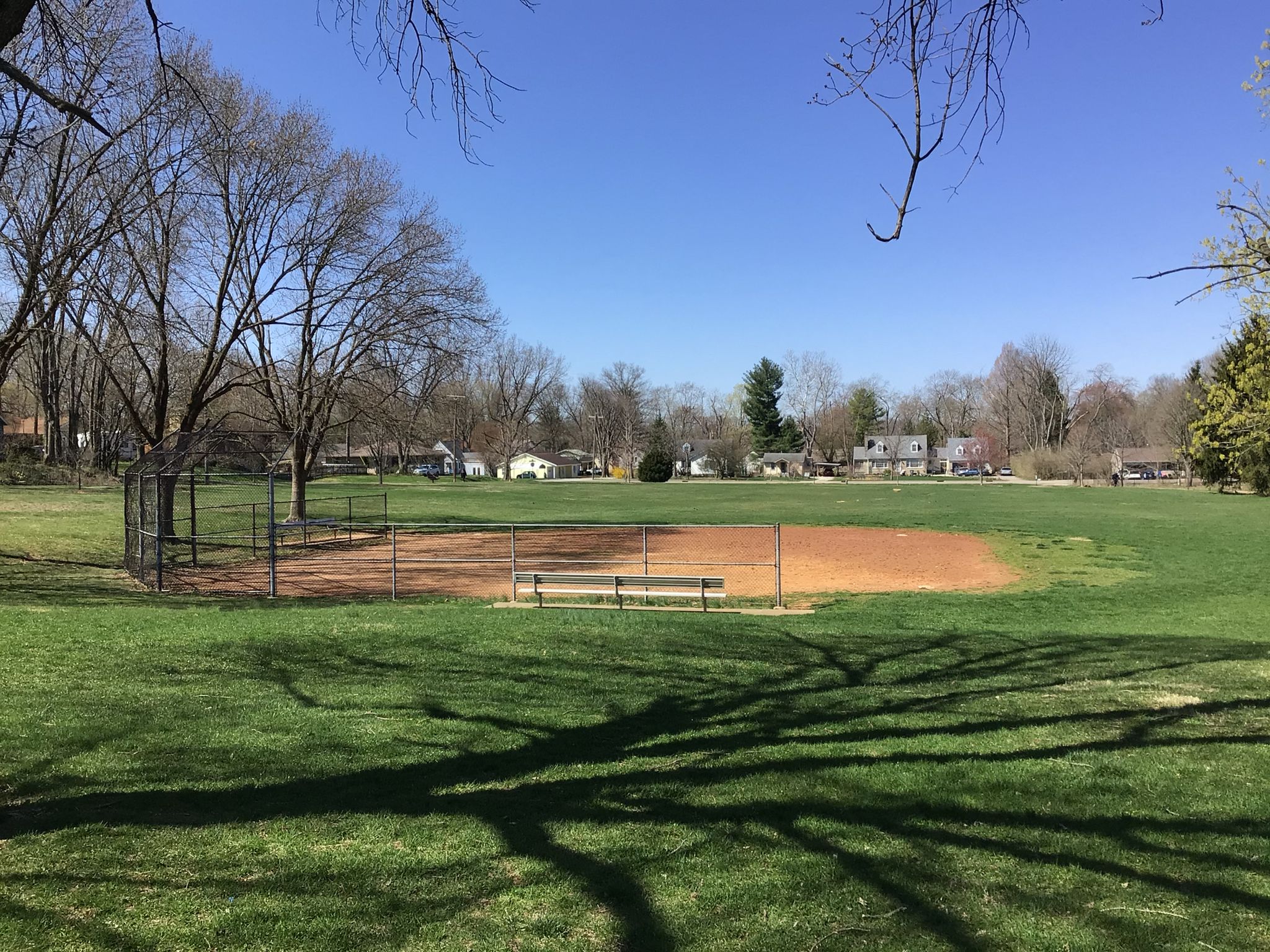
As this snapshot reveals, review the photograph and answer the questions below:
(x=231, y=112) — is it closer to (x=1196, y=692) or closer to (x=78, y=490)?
(x=1196, y=692)

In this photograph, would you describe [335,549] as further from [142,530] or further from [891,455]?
[891,455]

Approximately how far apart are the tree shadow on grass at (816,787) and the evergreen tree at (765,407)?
330 ft

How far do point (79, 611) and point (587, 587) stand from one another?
7.76 meters

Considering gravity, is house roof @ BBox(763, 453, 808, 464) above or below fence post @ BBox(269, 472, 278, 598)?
above

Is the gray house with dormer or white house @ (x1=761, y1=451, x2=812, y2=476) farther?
the gray house with dormer

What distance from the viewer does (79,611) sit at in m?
11.7

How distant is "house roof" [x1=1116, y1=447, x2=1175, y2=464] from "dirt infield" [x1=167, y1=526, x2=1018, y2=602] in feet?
261

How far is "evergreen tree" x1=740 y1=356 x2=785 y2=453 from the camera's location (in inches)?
4252

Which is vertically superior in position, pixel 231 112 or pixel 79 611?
pixel 231 112

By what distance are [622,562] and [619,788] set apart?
51.8ft

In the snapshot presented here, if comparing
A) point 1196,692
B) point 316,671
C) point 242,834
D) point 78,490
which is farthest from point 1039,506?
point 78,490

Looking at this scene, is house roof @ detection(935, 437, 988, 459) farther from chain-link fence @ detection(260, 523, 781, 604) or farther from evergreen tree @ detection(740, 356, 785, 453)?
chain-link fence @ detection(260, 523, 781, 604)

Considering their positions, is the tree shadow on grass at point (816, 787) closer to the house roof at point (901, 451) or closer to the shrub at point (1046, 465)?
the shrub at point (1046, 465)

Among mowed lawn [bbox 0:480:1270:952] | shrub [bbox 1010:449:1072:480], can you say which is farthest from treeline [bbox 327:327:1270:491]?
mowed lawn [bbox 0:480:1270:952]
